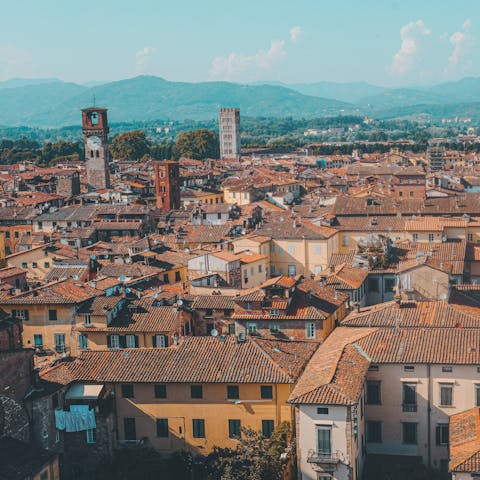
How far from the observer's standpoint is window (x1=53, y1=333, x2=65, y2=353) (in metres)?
41.9

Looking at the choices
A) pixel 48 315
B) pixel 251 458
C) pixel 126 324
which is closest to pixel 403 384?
pixel 251 458

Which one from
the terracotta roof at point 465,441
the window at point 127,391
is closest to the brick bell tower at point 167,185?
the window at point 127,391

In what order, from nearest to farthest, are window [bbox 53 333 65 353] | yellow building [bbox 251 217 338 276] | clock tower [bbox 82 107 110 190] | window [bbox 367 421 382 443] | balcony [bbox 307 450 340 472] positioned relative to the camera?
balcony [bbox 307 450 340 472]
window [bbox 367 421 382 443]
window [bbox 53 333 65 353]
yellow building [bbox 251 217 338 276]
clock tower [bbox 82 107 110 190]

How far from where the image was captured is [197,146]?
180750 mm

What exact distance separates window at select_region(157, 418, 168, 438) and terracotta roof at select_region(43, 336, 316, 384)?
1559 millimetres

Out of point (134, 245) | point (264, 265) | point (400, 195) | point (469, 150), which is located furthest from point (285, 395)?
point (469, 150)

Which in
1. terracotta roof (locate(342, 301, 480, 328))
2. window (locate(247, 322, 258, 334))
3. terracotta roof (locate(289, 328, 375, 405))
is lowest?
window (locate(247, 322, 258, 334))

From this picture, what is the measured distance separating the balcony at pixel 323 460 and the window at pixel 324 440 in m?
0.07

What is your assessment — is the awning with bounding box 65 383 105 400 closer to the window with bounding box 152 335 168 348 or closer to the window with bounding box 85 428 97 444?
the window with bounding box 85 428 97 444

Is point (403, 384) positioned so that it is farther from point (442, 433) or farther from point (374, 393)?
point (442, 433)

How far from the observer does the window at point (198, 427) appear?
108 ft

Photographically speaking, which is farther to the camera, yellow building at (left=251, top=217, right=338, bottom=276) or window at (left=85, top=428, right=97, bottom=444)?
yellow building at (left=251, top=217, right=338, bottom=276)

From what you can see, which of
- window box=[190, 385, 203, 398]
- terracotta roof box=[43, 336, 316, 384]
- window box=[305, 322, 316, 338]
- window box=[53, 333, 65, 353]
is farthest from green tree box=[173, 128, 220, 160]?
window box=[190, 385, 203, 398]

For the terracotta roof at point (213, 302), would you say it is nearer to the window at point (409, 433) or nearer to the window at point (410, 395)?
the window at point (410, 395)
